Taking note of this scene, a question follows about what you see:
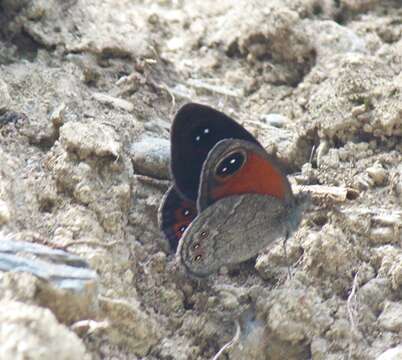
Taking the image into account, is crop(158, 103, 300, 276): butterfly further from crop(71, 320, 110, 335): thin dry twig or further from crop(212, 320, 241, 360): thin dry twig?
crop(71, 320, 110, 335): thin dry twig

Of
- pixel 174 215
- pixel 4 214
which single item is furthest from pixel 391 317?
pixel 4 214

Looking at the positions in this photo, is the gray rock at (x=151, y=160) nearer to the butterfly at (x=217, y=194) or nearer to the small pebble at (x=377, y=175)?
the butterfly at (x=217, y=194)

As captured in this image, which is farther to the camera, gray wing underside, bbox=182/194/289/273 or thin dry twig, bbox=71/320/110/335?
gray wing underside, bbox=182/194/289/273

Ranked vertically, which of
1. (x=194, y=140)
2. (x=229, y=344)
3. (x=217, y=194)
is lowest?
(x=229, y=344)

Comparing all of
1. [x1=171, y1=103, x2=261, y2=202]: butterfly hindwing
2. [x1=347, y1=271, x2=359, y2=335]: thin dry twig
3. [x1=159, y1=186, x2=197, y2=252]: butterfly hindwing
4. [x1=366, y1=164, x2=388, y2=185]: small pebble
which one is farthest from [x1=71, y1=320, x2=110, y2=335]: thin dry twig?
[x1=366, y1=164, x2=388, y2=185]: small pebble

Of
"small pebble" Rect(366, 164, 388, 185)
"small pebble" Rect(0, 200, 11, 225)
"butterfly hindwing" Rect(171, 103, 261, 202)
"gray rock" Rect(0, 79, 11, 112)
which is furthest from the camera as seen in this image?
"small pebble" Rect(366, 164, 388, 185)

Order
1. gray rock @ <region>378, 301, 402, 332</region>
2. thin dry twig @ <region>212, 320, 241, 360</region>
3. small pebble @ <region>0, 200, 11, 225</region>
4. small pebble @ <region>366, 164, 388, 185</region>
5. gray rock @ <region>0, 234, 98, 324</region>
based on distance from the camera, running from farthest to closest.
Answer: small pebble @ <region>366, 164, 388, 185</region>, gray rock @ <region>378, 301, 402, 332</region>, thin dry twig @ <region>212, 320, 241, 360</region>, small pebble @ <region>0, 200, 11, 225</region>, gray rock @ <region>0, 234, 98, 324</region>

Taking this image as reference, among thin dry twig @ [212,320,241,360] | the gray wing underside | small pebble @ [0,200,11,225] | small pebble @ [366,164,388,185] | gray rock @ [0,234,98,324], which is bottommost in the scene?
thin dry twig @ [212,320,241,360]

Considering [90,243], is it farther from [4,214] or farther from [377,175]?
[377,175]
